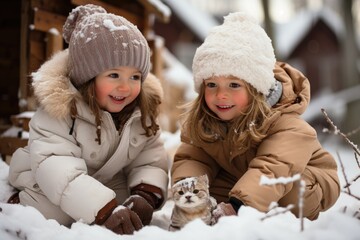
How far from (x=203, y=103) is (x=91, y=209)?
101cm

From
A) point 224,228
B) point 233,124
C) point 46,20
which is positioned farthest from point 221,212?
point 46,20

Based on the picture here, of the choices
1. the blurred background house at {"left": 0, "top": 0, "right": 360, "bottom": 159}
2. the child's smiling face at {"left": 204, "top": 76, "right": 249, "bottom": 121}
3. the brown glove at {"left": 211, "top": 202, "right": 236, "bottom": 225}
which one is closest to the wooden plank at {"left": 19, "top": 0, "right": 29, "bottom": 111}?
the blurred background house at {"left": 0, "top": 0, "right": 360, "bottom": 159}

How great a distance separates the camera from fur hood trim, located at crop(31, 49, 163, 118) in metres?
2.55

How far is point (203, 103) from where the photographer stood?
9.32ft

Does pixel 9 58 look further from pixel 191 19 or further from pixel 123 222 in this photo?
pixel 191 19

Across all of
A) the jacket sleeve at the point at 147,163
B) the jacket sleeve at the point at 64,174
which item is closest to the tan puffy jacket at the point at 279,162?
the jacket sleeve at the point at 147,163

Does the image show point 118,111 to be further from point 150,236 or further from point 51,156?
point 150,236

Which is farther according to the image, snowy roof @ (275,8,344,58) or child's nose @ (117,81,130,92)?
snowy roof @ (275,8,344,58)

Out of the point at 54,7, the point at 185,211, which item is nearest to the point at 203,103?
the point at 185,211

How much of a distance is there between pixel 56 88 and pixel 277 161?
1390 millimetres

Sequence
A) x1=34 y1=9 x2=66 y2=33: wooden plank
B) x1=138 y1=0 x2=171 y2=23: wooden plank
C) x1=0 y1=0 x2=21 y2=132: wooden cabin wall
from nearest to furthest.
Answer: x1=34 y1=9 x2=66 y2=33: wooden plank, x1=138 y1=0 x2=171 y2=23: wooden plank, x1=0 y1=0 x2=21 y2=132: wooden cabin wall

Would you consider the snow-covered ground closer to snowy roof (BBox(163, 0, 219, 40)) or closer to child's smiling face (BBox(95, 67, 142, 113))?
child's smiling face (BBox(95, 67, 142, 113))

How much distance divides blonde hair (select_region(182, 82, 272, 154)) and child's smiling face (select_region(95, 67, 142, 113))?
415 mm

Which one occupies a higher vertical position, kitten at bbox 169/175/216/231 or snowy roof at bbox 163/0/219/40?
kitten at bbox 169/175/216/231
